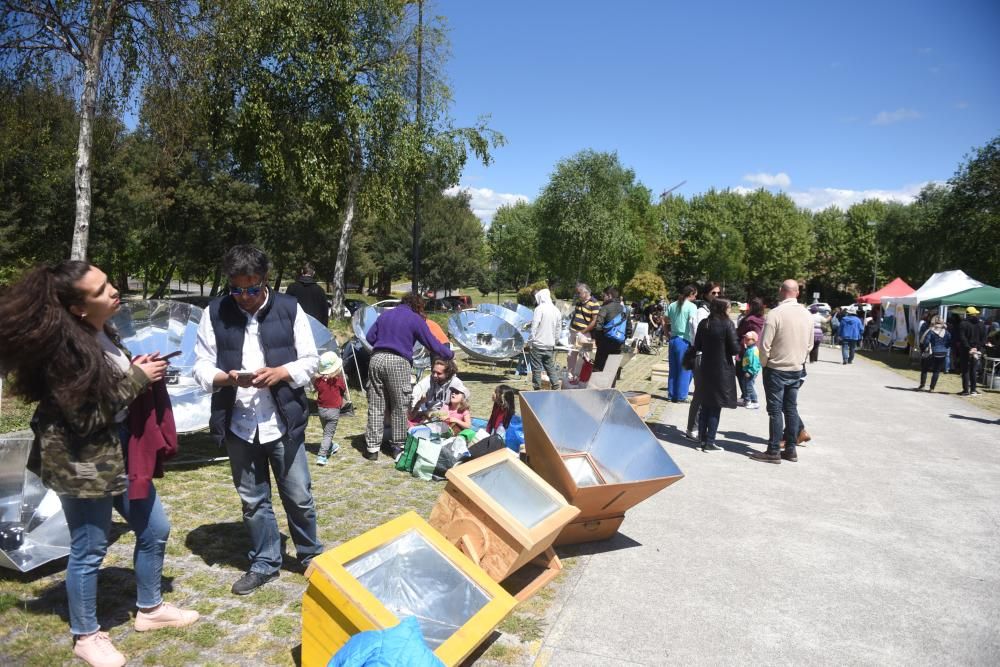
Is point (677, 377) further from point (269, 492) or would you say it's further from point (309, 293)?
point (269, 492)

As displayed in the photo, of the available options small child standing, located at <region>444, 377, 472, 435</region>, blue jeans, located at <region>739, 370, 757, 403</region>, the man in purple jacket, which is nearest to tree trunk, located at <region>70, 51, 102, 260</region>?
the man in purple jacket

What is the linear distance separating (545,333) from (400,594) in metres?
7.74

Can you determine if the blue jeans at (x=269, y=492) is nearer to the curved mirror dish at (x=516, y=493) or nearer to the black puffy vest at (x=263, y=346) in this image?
the black puffy vest at (x=263, y=346)

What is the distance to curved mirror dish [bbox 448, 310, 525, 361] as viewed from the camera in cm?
1227

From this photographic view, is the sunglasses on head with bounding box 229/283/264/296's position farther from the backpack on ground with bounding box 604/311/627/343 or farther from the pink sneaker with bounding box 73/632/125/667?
the backpack on ground with bounding box 604/311/627/343

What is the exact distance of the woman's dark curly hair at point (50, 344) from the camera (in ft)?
8.38

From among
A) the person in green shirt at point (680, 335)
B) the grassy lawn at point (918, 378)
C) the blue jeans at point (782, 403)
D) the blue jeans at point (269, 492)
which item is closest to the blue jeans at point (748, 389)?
the person in green shirt at point (680, 335)

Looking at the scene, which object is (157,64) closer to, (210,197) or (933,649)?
(933,649)

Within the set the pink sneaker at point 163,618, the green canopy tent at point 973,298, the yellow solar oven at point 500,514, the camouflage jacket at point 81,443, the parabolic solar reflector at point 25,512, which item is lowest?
the pink sneaker at point 163,618

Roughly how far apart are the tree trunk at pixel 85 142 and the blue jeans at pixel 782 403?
37.9 feet

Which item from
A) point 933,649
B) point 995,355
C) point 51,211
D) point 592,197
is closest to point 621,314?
point 933,649

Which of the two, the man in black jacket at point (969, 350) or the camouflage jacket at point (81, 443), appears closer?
the camouflage jacket at point (81, 443)

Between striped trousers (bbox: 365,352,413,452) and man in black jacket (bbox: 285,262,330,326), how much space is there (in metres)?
3.31

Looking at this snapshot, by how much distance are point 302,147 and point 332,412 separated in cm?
1403
